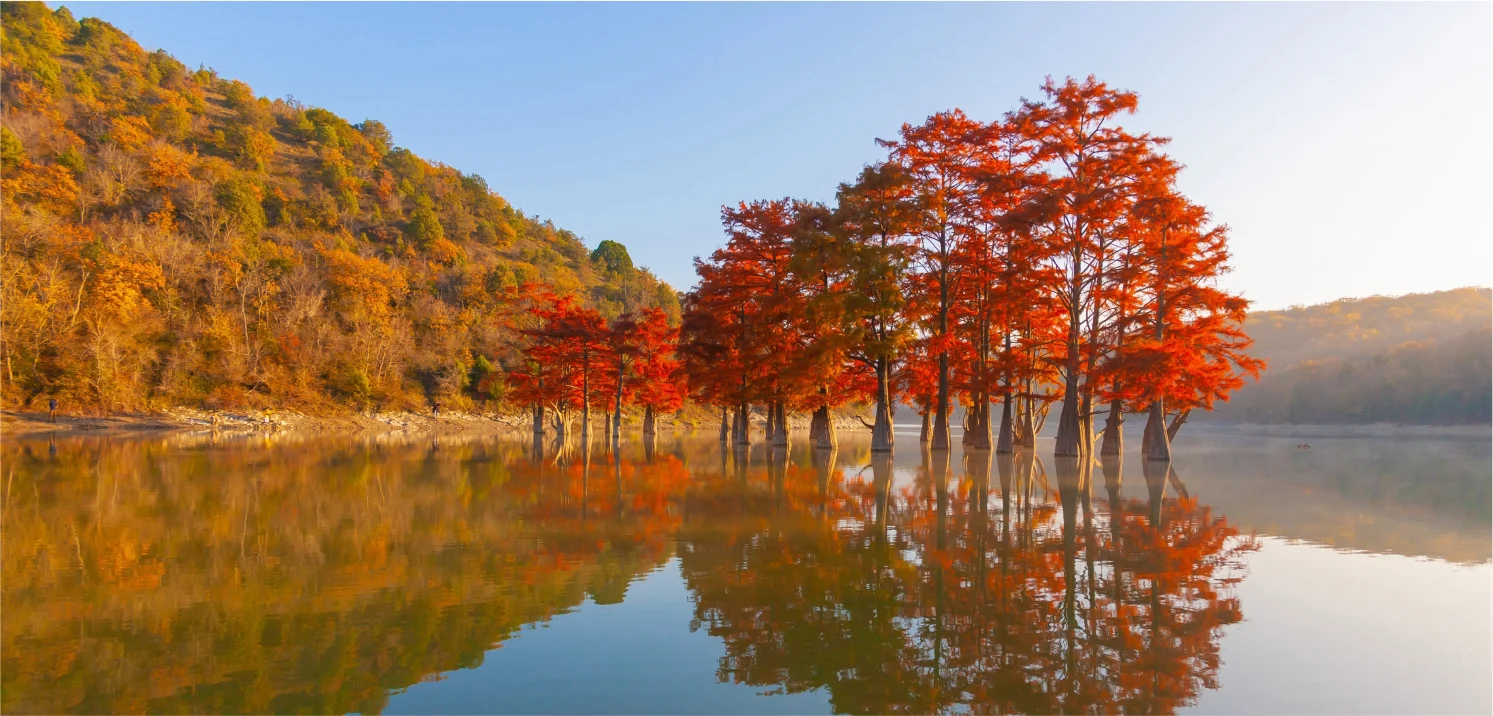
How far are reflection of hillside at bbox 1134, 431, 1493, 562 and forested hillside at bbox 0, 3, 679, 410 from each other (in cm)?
4113

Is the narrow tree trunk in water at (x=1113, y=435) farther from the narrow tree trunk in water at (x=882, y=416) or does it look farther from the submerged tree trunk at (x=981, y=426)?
the narrow tree trunk in water at (x=882, y=416)

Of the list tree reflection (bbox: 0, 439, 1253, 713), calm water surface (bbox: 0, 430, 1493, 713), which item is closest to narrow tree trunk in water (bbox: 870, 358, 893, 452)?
tree reflection (bbox: 0, 439, 1253, 713)

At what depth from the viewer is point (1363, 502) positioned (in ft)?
47.5

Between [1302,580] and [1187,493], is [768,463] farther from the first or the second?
[1302,580]

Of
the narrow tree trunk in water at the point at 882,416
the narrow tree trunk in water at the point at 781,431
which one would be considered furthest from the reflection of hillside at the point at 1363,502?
the narrow tree trunk in water at the point at 781,431

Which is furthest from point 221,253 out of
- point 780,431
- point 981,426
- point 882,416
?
point 981,426

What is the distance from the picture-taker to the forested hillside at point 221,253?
1745 inches

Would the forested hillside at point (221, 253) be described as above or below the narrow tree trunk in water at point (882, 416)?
above

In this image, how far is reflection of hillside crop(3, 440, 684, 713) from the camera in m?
4.81

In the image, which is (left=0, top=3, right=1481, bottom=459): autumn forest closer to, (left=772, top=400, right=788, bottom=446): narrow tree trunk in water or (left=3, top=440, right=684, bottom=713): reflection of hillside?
(left=772, top=400, right=788, bottom=446): narrow tree trunk in water

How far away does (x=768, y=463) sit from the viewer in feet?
76.9

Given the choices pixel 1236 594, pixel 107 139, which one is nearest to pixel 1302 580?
pixel 1236 594

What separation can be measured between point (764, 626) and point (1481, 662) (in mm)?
4992

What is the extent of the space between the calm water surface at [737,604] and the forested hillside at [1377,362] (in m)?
64.1
